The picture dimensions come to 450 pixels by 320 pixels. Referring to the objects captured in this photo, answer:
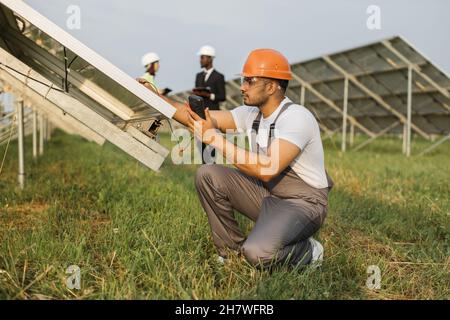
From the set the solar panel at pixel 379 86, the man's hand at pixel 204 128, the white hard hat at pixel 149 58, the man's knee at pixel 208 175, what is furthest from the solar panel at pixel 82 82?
the solar panel at pixel 379 86

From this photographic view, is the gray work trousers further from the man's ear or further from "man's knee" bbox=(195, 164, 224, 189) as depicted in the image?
the man's ear

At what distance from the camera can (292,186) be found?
277 cm

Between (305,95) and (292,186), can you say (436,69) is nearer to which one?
(305,95)

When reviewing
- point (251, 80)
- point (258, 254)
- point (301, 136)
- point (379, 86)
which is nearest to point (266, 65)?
point (251, 80)

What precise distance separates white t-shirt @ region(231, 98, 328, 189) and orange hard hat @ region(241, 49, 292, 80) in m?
0.19

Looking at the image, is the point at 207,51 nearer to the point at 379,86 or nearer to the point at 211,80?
the point at 211,80

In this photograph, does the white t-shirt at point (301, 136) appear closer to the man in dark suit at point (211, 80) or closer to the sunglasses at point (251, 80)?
the sunglasses at point (251, 80)

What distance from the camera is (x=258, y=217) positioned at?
281cm

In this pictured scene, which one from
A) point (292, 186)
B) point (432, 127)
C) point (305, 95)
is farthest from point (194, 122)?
point (305, 95)

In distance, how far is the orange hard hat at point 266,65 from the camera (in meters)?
2.66

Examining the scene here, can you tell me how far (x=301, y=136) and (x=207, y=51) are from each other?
509 cm
